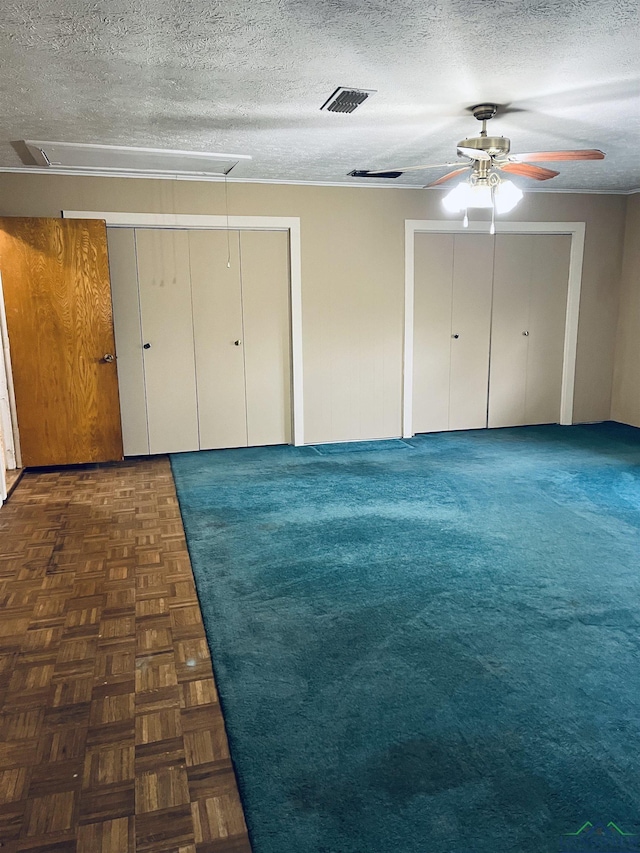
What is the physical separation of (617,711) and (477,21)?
2.55m

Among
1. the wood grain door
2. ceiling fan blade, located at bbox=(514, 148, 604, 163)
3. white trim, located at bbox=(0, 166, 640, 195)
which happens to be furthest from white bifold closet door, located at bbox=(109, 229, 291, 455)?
ceiling fan blade, located at bbox=(514, 148, 604, 163)

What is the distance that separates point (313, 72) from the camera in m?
2.83

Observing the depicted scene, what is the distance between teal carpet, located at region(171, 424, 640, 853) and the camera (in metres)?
1.70

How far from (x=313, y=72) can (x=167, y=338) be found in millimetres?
3075

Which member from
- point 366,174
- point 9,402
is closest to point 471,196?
point 366,174

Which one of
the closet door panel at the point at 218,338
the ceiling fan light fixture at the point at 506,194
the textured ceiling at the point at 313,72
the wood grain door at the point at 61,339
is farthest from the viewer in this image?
the closet door panel at the point at 218,338

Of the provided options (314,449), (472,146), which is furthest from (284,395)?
(472,146)

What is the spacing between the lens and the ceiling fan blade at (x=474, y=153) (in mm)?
3391

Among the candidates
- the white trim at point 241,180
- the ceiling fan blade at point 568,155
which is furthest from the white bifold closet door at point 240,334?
the ceiling fan blade at point 568,155

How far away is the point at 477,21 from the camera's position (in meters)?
2.33

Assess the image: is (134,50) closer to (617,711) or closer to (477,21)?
(477,21)

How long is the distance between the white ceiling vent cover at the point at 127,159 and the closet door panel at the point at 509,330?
296 centimetres

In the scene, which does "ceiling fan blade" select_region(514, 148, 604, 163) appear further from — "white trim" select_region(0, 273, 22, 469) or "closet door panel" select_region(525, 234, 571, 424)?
"white trim" select_region(0, 273, 22, 469)

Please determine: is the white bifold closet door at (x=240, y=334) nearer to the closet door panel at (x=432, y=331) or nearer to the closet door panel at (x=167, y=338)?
the closet door panel at (x=167, y=338)
